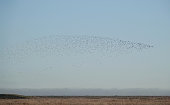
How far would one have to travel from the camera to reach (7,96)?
89062 millimetres
